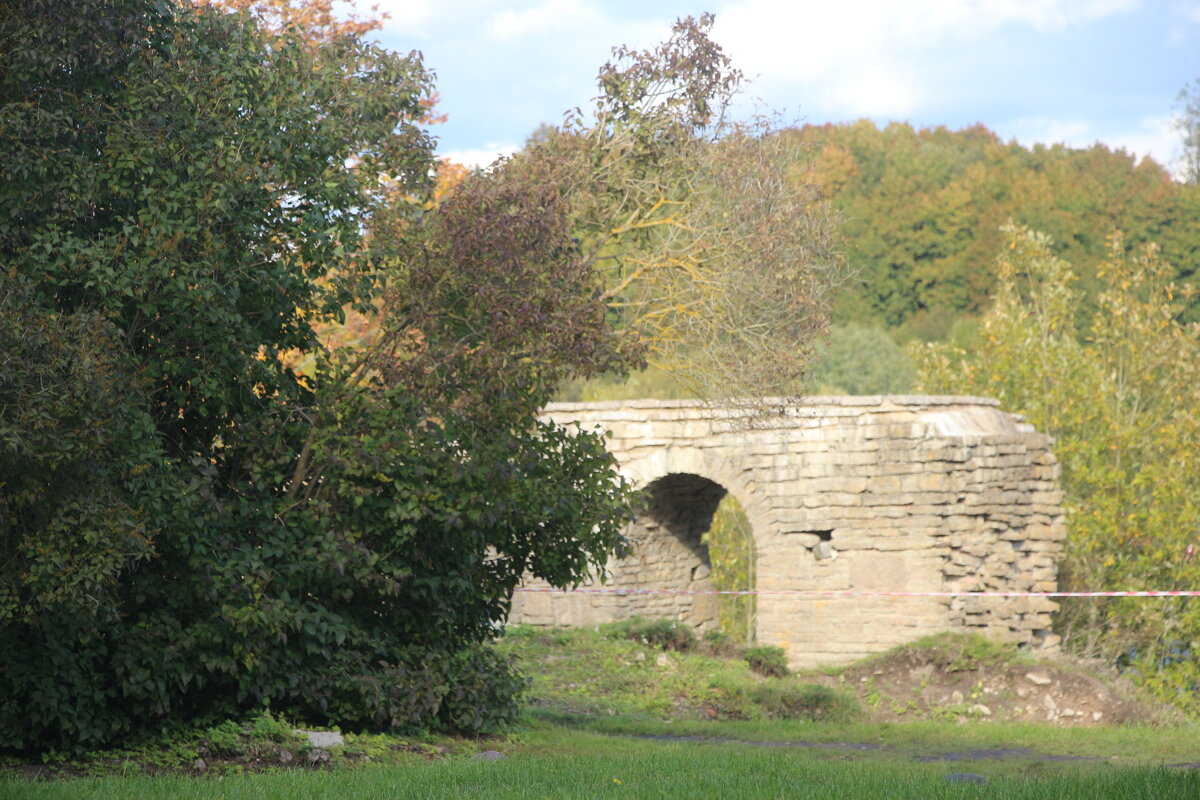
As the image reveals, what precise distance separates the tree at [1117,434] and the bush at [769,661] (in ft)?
12.9

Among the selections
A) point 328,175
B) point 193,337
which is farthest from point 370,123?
point 193,337

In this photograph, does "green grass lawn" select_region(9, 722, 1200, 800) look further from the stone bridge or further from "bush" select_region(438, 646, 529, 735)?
the stone bridge

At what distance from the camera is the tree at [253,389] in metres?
7.14

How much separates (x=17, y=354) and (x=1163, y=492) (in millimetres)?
14082

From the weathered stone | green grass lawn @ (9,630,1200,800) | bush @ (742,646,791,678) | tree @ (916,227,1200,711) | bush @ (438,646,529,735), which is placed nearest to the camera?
green grass lawn @ (9,630,1200,800)

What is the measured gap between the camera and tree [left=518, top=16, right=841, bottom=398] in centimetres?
1333

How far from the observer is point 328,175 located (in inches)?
324

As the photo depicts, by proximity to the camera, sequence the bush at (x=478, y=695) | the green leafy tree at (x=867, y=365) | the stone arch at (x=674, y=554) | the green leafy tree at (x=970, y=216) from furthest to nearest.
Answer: the green leafy tree at (x=970, y=216) < the green leafy tree at (x=867, y=365) < the stone arch at (x=674, y=554) < the bush at (x=478, y=695)

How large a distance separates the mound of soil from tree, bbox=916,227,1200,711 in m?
2.05

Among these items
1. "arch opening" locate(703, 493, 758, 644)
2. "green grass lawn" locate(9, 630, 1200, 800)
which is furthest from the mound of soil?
"arch opening" locate(703, 493, 758, 644)

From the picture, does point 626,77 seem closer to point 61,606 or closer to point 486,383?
point 486,383

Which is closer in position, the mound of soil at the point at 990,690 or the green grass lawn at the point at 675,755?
the green grass lawn at the point at 675,755

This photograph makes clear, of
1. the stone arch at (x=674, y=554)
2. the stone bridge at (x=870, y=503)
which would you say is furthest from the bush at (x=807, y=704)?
the stone arch at (x=674, y=554)

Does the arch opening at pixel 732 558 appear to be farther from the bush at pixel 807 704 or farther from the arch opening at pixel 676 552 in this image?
the bush at pixel 807 704
